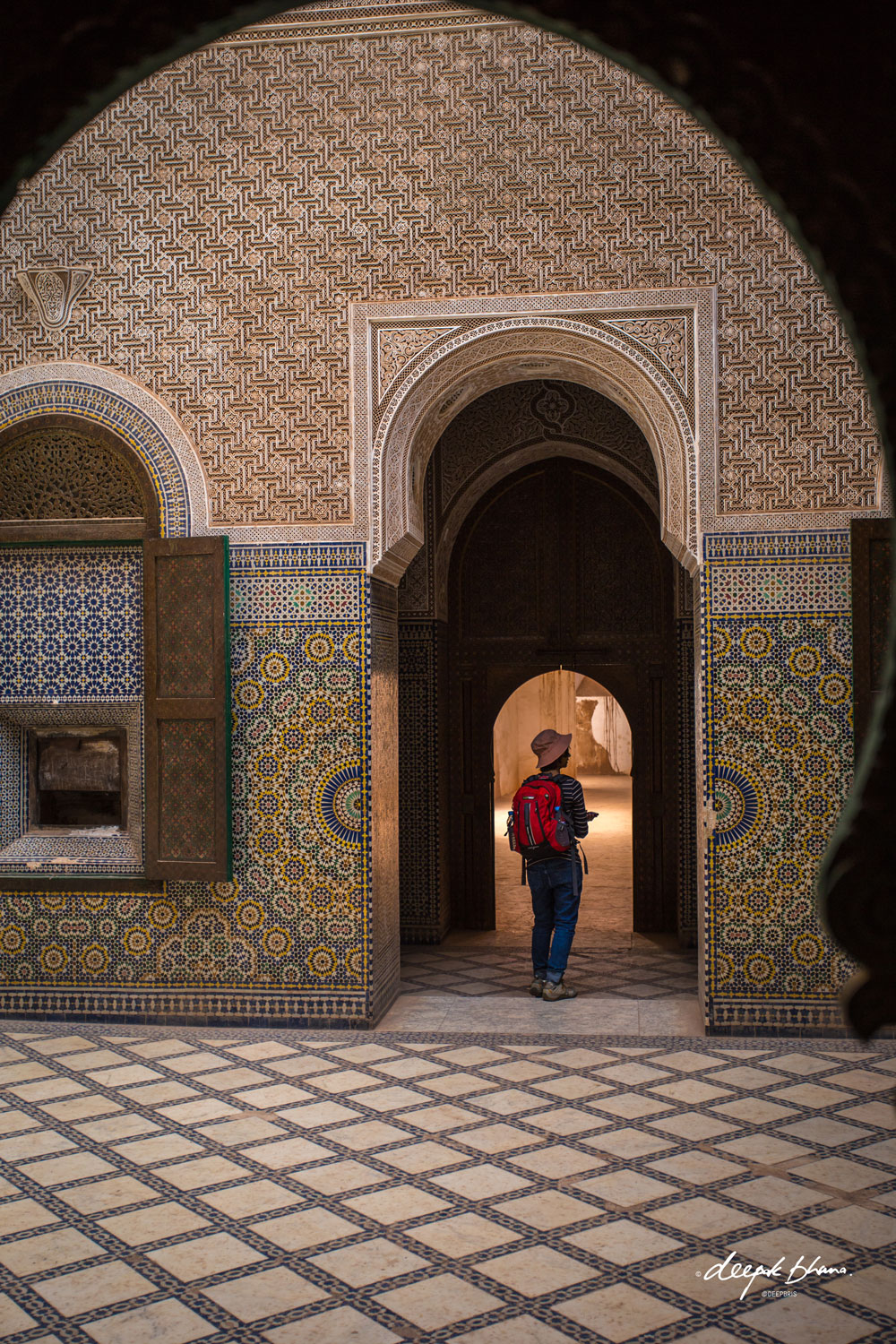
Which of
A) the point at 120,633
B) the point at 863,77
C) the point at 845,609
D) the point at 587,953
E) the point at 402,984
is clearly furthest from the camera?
the point at 587,953

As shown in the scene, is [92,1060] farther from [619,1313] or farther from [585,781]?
[585,781]

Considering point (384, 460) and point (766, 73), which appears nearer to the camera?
point (766, 73)

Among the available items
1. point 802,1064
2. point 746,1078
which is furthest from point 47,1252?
point 802,1064

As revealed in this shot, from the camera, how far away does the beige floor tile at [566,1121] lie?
11.9 ft

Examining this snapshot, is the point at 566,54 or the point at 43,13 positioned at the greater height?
the point at 566,54

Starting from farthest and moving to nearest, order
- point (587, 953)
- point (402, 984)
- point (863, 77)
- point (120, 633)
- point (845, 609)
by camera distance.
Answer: point (587, 953) → point (402, 984) → point (120, 633) → point (845, 609) → point (863, 77)

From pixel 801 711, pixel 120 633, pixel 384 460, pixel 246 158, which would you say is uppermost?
pixel 246 158

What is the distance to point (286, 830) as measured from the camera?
4734 millimetres

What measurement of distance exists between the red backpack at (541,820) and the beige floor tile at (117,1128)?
195 cm

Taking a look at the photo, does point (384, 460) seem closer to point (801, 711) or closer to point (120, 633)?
point (120, 633)

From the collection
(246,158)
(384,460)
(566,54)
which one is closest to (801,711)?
(384,460)

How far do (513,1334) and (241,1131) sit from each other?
4.84 feet

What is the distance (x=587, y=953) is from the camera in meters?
6.16

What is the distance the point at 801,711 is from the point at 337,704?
1.83 meters
